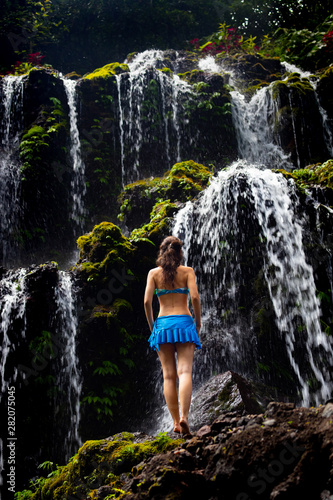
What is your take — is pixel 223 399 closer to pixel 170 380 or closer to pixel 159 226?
pixel 170 380

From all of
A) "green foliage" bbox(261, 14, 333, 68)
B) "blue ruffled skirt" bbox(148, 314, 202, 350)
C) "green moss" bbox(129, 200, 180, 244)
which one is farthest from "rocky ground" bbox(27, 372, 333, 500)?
"green foliage" bbox(261, 14, 333, 68)

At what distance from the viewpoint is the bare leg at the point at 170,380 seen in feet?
13.4

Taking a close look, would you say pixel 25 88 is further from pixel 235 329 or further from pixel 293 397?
pixel 293 397

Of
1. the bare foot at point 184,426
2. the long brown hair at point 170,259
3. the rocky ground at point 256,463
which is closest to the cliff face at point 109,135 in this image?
the long brown hair at point 170,259

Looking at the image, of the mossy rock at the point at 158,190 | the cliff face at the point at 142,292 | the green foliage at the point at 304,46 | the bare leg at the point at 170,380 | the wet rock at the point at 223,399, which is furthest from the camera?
the green foliage at the point at 304,46

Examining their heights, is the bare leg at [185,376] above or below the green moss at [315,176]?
below

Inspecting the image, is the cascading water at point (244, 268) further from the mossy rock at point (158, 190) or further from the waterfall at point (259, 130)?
the waterfall at point (259, 130)

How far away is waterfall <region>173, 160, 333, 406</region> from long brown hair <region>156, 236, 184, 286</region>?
11.2 ft

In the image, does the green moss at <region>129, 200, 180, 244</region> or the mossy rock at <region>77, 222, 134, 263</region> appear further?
the green moss at <region>129, 200, 180, 244</region>

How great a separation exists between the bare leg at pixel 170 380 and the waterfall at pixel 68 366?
330 centimetres

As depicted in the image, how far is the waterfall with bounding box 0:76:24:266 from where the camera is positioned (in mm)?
11156

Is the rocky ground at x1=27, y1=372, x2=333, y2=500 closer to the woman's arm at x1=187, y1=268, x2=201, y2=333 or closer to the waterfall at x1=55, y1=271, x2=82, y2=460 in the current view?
the woman's arm at x1=187, y1=268, x2=201, y2=333

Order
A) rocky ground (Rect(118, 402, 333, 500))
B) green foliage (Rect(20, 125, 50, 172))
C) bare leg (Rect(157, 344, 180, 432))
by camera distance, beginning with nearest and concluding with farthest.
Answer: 1. rocky ground (Rect(118, 402, 333, 500))
2. bare leg (Rect(157, 344, 180, 432))
3. green foliage (Rect(20, 125, 50, 172))

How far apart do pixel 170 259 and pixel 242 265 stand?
376 cm
